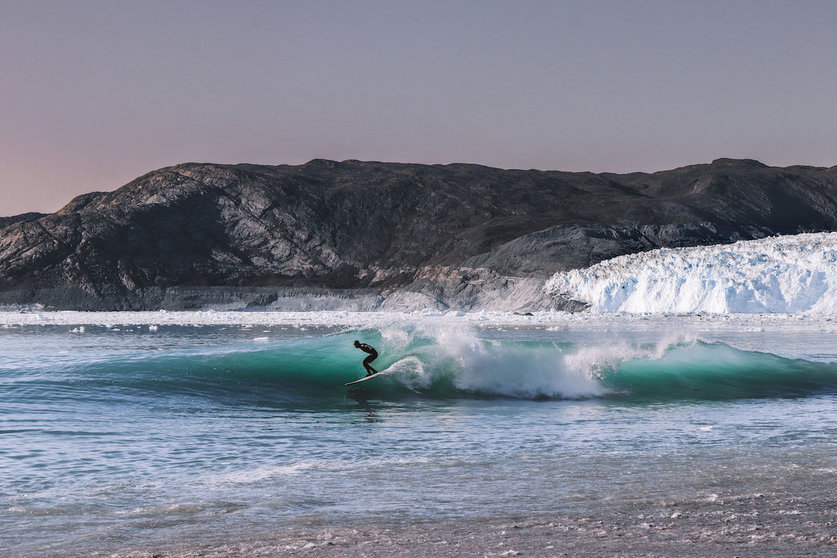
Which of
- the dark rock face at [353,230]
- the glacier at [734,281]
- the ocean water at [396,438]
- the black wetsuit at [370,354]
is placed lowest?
the ocean water at [396,438]

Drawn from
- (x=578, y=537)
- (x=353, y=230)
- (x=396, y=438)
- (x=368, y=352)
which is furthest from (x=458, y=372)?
(x=353, y=230)

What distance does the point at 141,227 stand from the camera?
150 metres

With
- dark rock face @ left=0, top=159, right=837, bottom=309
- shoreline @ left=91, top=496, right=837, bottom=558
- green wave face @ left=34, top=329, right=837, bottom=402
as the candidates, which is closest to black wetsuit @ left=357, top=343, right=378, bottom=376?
green wave face @ left=34, top=329, right=837, bottom=402

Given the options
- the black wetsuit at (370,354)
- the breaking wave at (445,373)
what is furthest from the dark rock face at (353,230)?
the black wetsuit at (370,354)

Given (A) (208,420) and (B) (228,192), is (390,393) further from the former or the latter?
(B) (228,192)

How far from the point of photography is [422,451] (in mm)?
10219

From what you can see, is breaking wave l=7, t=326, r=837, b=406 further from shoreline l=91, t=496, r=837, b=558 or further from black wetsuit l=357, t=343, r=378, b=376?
shoreline l=91, t=496, r=837, b=558

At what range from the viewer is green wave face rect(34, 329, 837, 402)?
17.2m

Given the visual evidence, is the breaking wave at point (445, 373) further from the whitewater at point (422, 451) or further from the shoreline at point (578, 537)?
the shoreline at point (578, 537)

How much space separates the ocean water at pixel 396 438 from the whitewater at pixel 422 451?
4 centimetres

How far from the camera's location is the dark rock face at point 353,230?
114062 millimetres

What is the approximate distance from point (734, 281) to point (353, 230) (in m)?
108

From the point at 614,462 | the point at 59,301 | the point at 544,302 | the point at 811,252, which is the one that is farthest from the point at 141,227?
the point at 614,462

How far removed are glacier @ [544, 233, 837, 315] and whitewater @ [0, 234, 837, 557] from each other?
107ft
